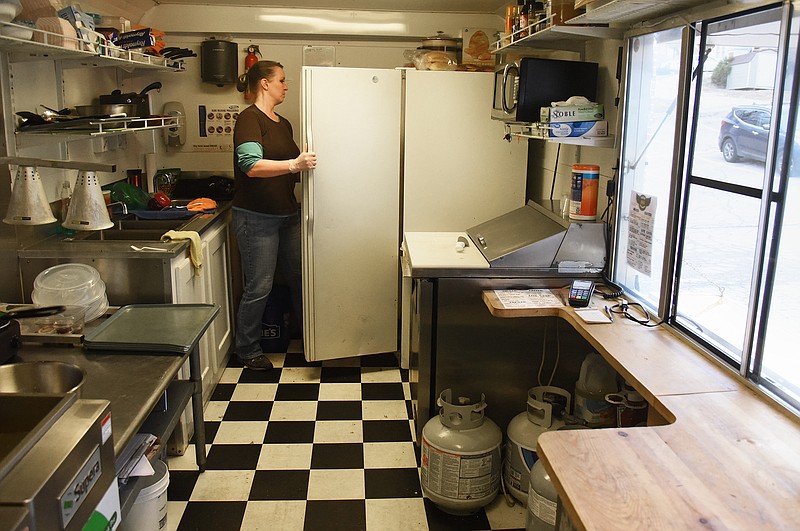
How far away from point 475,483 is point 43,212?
170 cm

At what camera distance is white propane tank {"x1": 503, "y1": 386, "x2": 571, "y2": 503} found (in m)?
2.57

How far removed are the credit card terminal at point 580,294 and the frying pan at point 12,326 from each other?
171 cm

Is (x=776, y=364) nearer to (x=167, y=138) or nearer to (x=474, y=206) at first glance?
(x=474, y=206)

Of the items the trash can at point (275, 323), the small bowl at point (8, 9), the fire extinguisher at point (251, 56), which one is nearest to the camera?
the small bowl at point (8, 9)

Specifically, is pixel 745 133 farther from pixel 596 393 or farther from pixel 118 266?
pixel 118 266

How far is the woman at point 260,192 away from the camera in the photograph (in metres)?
3.55

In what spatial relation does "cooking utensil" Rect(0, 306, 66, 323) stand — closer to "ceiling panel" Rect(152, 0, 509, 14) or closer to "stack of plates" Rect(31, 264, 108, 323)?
"stack of plates" Rect(31, 264, 108, 323)

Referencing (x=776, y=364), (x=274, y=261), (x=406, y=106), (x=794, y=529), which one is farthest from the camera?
(x=274, y=261)

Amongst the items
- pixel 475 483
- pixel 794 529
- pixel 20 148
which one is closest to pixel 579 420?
pixel 475 483

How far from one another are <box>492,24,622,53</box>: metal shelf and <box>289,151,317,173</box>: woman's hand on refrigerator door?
41.4 inches

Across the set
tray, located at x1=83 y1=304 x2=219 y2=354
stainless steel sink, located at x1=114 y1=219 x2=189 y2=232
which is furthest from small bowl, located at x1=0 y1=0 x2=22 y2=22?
stainless steel sink, located at x1=114 y1=219 x2=189 y2=232

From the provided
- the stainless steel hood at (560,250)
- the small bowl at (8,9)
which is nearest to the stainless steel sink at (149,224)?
the small bowl at (8,9)

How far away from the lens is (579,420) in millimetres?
2582

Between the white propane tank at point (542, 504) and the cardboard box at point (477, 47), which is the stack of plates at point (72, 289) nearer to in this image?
the white propane tank at point (542, 504)
